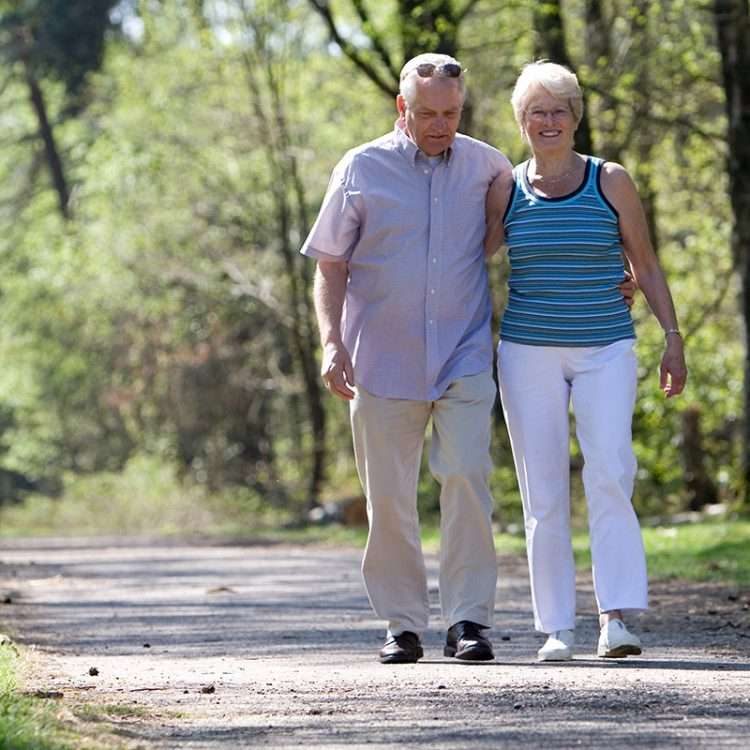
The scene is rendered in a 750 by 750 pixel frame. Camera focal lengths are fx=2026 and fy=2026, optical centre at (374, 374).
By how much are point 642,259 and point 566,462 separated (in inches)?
32.7

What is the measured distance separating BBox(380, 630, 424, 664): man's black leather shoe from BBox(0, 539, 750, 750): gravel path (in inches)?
2.5

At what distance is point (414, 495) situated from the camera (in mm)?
8047

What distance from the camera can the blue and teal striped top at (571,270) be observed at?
767cm

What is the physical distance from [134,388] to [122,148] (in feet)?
13.7

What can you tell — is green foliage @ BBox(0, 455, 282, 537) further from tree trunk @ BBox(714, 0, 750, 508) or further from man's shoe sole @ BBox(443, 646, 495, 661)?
man's shoe sole @ BBox(443, 646, 495, 661)

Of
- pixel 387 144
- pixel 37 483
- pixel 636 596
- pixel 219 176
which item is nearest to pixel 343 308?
pixel 387 144

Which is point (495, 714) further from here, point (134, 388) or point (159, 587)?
point (134, 388)

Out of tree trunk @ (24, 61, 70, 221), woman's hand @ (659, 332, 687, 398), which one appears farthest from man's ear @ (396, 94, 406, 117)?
tree trunk @ (24, 61, 70, 221)

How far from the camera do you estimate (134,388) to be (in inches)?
1375

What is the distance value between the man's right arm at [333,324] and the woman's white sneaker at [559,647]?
3.95 ft

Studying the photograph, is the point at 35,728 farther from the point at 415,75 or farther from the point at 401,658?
the point at 415,75

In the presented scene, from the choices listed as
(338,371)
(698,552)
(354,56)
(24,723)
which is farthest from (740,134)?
(24,723)

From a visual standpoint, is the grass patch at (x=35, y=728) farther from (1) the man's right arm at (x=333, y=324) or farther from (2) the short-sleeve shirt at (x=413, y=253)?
(2) the short-sleeve shirt at (x=413, y=253)

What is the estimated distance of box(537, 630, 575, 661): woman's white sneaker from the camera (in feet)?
24.9
